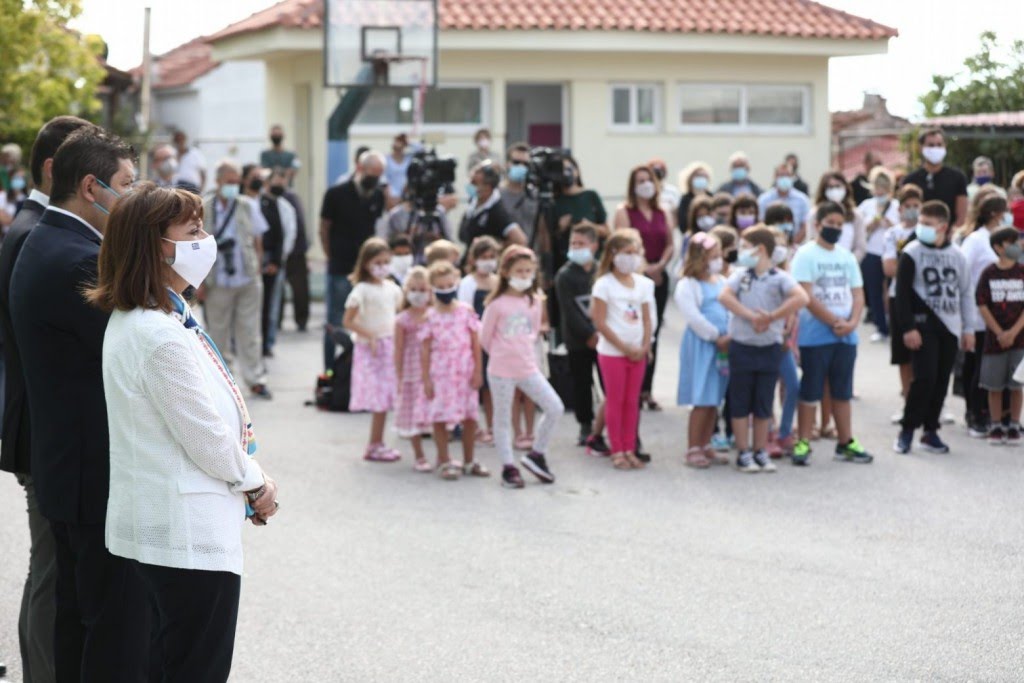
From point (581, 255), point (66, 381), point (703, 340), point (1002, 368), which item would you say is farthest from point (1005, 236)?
point (66, 381)

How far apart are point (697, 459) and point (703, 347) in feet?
2.57

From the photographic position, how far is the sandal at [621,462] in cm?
1038

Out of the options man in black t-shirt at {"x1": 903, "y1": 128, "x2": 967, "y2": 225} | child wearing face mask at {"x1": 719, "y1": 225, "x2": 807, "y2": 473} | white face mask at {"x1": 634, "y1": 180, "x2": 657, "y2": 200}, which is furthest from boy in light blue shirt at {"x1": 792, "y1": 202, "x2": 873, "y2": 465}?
man in black t-shirt at {"x1": 903, "y1": 128, "x2": 967, "y2": 225}

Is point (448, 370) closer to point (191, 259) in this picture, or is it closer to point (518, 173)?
point (518, 173)

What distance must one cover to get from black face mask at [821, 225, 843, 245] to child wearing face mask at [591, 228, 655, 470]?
4.15 feet

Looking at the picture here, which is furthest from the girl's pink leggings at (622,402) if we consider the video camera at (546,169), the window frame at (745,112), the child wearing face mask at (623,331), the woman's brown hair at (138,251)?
the window frame at (745,112)

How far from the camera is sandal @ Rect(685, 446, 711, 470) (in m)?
10.4

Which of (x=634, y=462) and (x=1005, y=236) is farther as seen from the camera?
(x=1005, y=236)

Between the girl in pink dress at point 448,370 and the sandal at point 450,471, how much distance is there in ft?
0.07

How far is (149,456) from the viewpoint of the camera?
425 centimetres

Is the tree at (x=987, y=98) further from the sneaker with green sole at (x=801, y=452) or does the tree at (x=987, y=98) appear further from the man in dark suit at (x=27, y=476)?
the man in dark suit at (x=27, y=476)

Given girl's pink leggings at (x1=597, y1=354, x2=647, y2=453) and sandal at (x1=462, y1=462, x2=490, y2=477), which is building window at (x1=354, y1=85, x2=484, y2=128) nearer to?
girl's pink leggings at (x1=597, y1=354, x2=647, y2=453)

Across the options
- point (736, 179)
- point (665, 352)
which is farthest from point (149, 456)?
point (736, 179)

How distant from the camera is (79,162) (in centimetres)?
486
